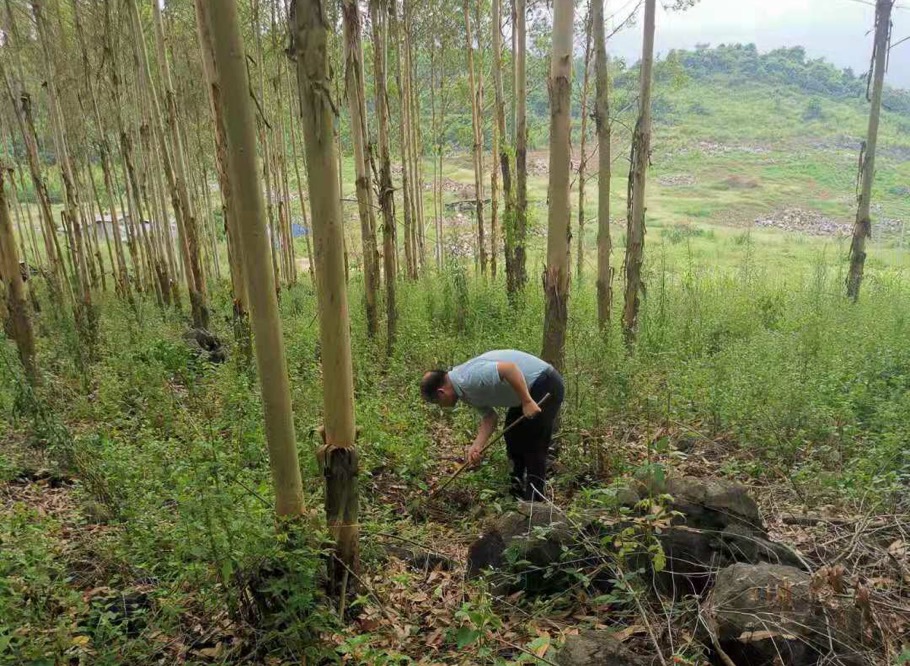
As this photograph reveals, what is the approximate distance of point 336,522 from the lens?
296 cm

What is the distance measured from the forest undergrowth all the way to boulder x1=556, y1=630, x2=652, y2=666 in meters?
0.16

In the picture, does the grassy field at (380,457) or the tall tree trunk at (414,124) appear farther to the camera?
the tall tree trunk at (414,124)

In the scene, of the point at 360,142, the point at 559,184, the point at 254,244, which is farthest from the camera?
the point at 360,142

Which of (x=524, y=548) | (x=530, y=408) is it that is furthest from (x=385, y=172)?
(x=524, y=548)

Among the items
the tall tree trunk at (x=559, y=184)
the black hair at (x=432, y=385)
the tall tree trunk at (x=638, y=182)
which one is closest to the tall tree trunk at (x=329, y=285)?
the black hair at (x=432, y=385)

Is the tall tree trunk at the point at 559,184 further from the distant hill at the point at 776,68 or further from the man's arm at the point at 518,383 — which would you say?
the distant hill at the point at 776,68

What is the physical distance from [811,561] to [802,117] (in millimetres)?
63825

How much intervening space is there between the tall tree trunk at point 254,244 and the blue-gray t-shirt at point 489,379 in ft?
5.11

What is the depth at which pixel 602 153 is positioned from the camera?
7762mm

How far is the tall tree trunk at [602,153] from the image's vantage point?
7613mm

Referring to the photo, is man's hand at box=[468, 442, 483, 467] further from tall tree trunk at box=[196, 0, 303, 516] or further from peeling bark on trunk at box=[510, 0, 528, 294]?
peeling bark on trunk at box=[510, 0, 528, 294]

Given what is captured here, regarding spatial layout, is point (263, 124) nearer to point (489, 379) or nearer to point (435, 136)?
point (489, 379)

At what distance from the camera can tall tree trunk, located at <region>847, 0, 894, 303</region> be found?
32.2 feet

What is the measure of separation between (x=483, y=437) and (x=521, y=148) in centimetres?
629
